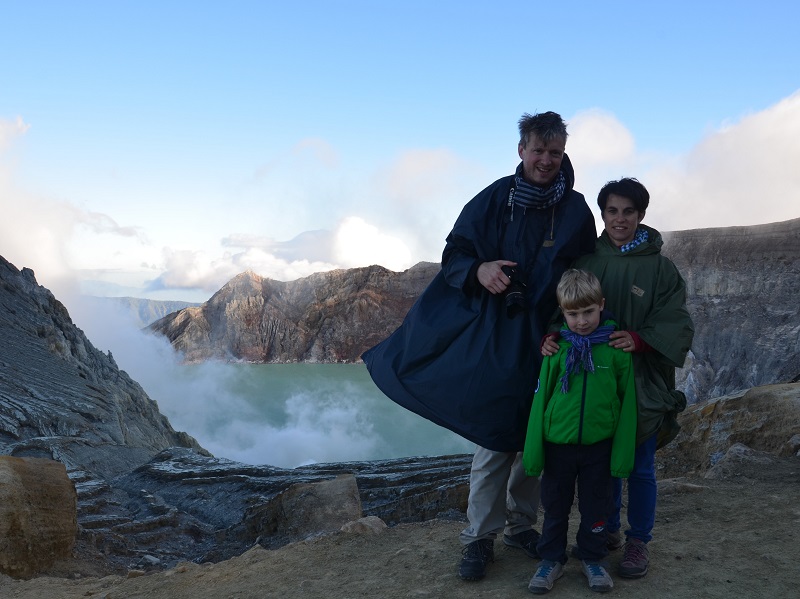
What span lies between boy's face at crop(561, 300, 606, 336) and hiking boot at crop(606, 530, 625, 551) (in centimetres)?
118

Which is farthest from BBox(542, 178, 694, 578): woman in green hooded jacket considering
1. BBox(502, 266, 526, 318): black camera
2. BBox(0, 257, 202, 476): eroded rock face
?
BBox(0, 257, 202, 476): eroded rock face

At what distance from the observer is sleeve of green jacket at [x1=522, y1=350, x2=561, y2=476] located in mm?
3045

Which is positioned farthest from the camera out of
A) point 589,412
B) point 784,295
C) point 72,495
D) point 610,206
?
point 784,295

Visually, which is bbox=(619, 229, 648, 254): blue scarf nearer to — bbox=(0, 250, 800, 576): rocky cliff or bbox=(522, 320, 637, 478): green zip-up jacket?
bbox=(522, 320, 637, 478): green zip-up jacket

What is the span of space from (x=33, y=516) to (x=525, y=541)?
3.98 m

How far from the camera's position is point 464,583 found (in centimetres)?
332

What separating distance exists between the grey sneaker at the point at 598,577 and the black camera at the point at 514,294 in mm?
1231

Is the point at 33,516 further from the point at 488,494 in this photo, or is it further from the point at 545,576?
the point at 545,576

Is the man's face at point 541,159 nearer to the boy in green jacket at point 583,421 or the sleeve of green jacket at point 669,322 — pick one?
the boy in green jacket at point 583,421

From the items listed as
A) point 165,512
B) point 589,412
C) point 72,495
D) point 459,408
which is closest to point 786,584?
point 589,412

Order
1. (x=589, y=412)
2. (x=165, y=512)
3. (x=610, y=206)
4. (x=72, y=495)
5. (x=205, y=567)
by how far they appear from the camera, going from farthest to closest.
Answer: (x=165, y=512) → (x=72, y=495) → (x=205, y=567) → (x=610, y=206) → (x=589, y=412)

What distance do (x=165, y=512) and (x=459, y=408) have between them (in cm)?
631

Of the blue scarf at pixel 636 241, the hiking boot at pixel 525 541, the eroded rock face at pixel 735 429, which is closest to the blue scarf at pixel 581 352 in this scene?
the blue scarf at pixel 636 241

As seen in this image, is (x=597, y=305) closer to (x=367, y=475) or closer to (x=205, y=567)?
(x=205, y=567)
